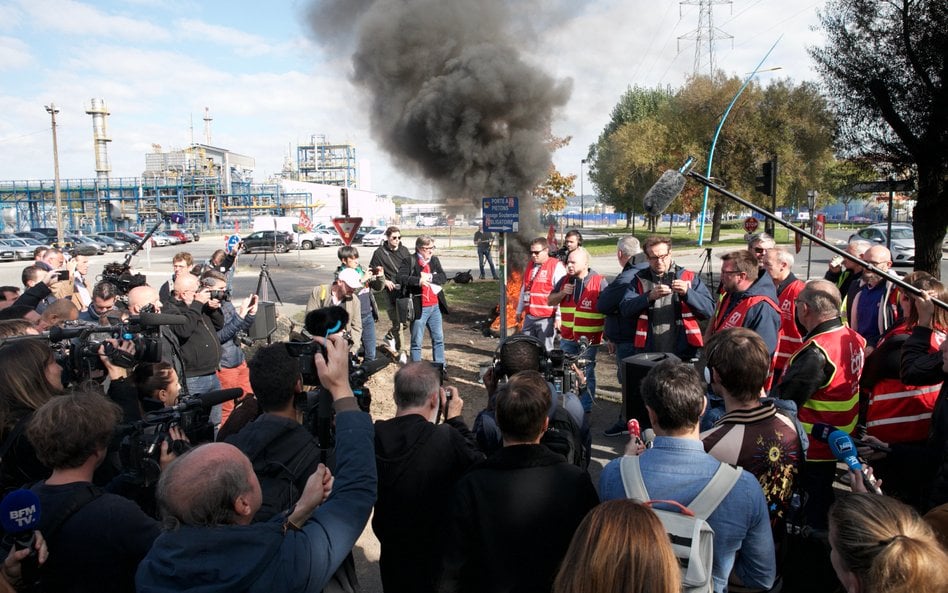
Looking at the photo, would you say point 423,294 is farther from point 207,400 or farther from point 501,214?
point 207,400

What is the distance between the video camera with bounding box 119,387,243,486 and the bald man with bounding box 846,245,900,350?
5.36 metres

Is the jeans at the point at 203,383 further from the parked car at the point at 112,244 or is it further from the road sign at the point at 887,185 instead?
the parked car at the point at 112,244

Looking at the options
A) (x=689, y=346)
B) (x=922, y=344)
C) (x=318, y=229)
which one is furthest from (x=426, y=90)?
(x=318, y=229)

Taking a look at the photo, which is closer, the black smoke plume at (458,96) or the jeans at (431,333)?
the jeans at (431,333)

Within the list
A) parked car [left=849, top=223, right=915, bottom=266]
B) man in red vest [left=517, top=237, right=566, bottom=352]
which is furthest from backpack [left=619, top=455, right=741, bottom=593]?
parked car [left=849, top=223, right=915, bottom=266]

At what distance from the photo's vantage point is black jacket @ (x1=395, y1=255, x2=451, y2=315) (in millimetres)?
8344

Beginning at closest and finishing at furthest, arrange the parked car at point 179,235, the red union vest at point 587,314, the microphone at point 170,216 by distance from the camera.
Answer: the red union vest at point 587,314 → the microphone at point 170,216 → the parked car at point 179,235

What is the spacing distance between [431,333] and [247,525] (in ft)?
22.2

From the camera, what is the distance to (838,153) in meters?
11.8

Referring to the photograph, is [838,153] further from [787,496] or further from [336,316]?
[336,316]

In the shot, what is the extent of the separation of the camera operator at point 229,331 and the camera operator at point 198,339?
0.34ft

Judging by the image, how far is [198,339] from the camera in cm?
536

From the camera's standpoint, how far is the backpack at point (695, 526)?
1.86 metres

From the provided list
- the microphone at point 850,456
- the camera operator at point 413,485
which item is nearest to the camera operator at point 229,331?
the camera operator at point 413,485
